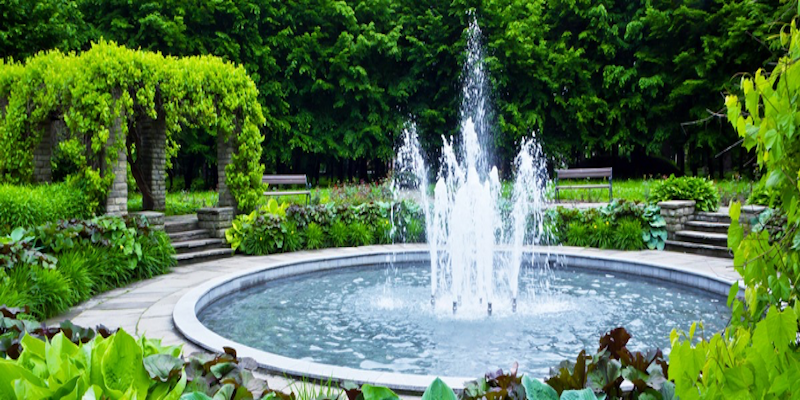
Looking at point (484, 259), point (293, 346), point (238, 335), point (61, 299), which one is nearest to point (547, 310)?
point (484, 259)

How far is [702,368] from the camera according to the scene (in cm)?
133

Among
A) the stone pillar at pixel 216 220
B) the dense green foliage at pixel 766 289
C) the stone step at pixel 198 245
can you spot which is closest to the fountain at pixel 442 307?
the stone step at pixel 198 245

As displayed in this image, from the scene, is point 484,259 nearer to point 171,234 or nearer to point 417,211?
point 417,211

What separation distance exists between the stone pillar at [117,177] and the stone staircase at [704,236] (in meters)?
9.19

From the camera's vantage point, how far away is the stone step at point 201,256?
8938 millimetres

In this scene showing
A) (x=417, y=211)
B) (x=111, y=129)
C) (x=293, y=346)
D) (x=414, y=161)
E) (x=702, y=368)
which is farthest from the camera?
(x=414, y=161)

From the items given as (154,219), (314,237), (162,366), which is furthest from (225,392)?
(314,237)

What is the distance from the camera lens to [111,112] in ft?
30.0

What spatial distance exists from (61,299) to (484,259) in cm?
505

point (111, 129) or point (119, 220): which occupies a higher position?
point (111, 129)

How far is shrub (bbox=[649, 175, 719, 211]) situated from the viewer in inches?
414

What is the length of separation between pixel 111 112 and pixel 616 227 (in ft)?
28.2

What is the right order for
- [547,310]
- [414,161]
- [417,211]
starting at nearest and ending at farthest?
[547,310], [417,211], [414,161]

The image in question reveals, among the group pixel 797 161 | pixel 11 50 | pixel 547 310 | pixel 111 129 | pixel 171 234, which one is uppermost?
pixel 11 50
